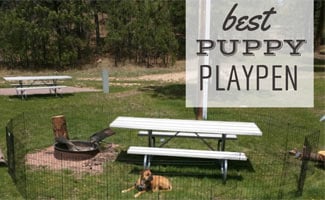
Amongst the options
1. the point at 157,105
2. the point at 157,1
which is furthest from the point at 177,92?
the point at 157,1

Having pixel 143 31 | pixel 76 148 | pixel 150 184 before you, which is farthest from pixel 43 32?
pixel 150 184

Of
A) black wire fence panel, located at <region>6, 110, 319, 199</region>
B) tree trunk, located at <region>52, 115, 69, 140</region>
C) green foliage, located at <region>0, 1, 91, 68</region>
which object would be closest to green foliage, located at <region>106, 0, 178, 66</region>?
green foliage, located at <region>0, 1, 91, 68</region>

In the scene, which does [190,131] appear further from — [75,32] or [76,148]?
[75,32]

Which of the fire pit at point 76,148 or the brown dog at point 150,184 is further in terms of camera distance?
the fire pit at point 76,148

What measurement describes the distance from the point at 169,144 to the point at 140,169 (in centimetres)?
163

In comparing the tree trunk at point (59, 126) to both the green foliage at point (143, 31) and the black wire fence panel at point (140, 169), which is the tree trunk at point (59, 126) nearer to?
the black wire fence panel at point (140, 169)

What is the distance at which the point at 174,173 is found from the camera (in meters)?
6.43

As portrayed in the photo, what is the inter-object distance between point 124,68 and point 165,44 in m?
2.85

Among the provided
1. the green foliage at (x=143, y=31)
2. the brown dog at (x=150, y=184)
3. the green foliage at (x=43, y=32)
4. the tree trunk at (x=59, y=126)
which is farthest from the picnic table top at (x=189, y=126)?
the green foliage at (x=143, y=31)

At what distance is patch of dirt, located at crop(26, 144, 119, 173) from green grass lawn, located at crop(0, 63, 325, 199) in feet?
0.49

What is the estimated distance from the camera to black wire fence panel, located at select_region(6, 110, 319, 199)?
5.65 metres

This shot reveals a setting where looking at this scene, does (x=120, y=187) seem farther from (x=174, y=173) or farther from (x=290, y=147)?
(x=290, y=147)

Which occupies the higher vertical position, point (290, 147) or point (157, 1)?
point (157, 1)

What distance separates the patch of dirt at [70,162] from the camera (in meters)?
6.58
